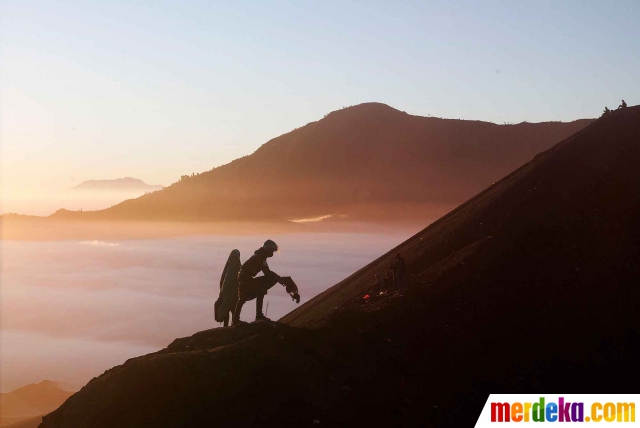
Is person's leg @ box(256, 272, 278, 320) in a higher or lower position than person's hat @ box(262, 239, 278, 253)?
lower

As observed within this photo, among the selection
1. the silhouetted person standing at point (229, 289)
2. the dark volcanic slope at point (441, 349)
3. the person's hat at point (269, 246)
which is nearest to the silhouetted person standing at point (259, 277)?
the person's hat at point (269, 246)

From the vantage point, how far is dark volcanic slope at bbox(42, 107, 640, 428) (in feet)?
61.1

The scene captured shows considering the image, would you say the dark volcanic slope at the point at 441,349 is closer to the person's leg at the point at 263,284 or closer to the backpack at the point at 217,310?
the person's leg at the point at 263,284

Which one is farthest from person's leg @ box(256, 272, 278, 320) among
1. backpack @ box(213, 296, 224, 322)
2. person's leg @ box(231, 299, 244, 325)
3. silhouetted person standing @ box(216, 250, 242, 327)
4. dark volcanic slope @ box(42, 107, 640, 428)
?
backpack @ box(213, 296, 224, 322)

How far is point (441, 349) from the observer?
21891 millimetres

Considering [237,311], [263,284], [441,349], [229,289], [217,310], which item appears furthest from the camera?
[217,310]

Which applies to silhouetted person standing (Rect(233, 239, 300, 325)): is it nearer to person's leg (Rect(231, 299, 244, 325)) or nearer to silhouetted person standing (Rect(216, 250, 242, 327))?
person's leg (Rect(231, 299, 244, 325))

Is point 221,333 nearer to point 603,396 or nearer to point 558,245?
point 603,396

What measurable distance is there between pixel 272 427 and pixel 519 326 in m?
10.1

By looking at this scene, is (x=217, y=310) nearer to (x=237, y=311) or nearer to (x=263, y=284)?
(x=237, y=311)

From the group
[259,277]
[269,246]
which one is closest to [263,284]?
[259,277]

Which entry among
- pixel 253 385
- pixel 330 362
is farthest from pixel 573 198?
pixel 253 385

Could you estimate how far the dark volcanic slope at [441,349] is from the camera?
18625 millimetres

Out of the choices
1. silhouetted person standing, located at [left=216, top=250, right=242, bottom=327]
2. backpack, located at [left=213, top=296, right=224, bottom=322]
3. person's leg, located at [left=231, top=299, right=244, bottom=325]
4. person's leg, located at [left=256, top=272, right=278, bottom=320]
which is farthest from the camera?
backpack, located at [left=213, top=296, right=224, bottom=322]
